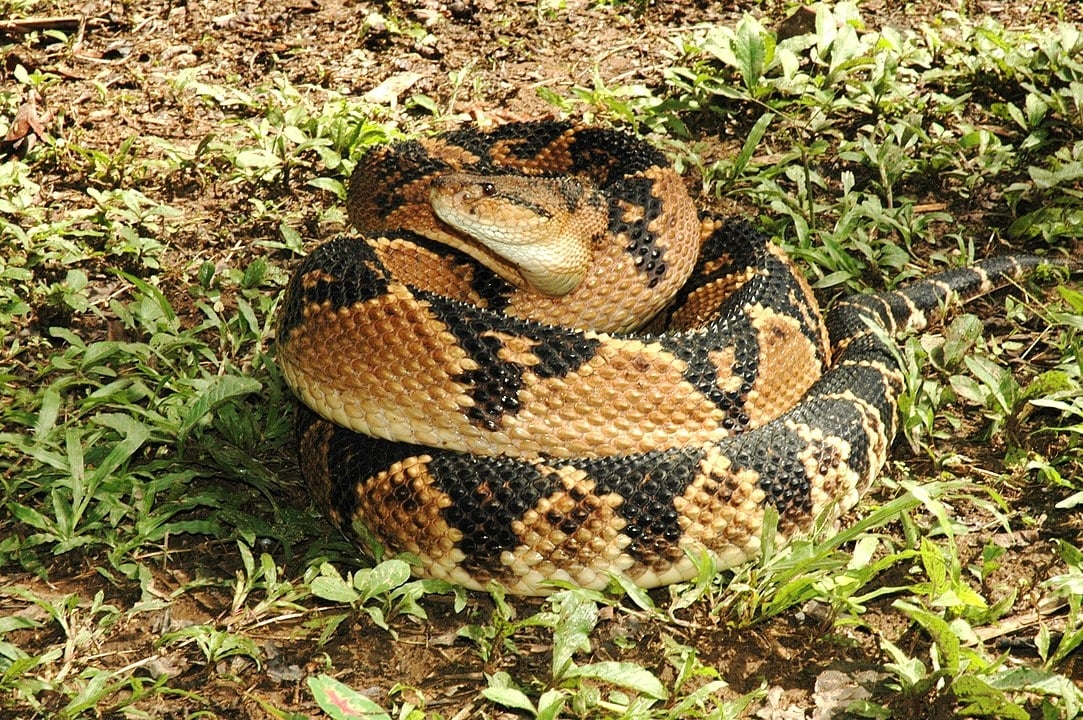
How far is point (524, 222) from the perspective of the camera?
5336 mm

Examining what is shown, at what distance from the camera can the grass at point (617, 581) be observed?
4051mm

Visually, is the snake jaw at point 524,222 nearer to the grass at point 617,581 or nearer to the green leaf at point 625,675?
the grass at point 617,581

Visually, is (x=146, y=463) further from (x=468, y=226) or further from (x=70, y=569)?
(x=468, y=226)

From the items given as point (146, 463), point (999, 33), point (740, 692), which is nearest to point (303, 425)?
point (146, 463)

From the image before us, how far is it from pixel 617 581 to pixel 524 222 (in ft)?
6.42

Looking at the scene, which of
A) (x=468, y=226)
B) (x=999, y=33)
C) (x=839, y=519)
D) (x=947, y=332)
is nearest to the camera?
(x=839, y=519)

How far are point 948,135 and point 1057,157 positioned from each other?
740mm

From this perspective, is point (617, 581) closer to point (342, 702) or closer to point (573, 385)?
point (573, 385)

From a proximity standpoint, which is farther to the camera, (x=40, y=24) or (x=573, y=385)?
(x=40, y=24)

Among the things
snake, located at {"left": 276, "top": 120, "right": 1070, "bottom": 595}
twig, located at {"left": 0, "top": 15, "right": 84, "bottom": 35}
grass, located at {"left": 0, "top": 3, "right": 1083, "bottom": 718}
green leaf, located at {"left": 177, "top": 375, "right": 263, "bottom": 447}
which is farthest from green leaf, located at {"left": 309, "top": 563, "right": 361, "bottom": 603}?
twig, located at {"left": 0, "top": 15, "right": 84, "bottom": 35}

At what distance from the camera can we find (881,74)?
7305 mm

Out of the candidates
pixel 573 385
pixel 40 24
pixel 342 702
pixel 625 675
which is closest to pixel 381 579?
pixel 342 702

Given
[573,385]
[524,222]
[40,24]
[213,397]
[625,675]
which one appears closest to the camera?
[625,675]

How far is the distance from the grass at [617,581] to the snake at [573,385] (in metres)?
0.22
